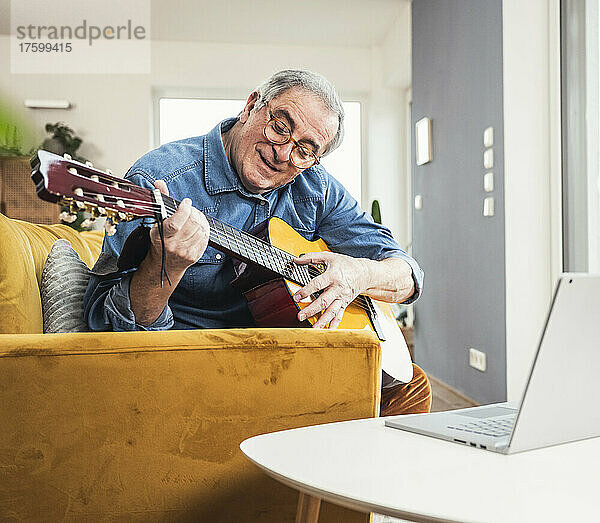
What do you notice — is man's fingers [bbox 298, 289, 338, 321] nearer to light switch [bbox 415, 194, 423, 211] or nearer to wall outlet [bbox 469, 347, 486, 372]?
wall outlet [bbox 469, 347, 486, 372]

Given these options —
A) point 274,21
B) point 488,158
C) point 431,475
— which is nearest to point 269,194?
point 431,475

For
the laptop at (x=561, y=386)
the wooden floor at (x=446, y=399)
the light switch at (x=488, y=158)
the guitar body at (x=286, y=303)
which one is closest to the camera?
the laptop at (x=561, y=386)

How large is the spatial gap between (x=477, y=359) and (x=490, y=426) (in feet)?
9.63

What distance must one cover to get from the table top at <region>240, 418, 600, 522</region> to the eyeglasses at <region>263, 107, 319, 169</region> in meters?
0.87

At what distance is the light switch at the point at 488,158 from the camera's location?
3.44 meters

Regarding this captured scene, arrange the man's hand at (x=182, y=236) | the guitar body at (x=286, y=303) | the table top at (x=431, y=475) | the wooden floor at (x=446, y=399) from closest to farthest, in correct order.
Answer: the table top at (x=431, y=475)
the man's hand at (x=182, y=236)
the guitar body at (x=286, y=303)
the wooden floor at (x=446, y=399)

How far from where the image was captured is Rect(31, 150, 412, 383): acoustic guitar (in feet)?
3.17

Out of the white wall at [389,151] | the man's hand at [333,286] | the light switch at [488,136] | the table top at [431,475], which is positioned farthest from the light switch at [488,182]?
the white wall at [389,151]

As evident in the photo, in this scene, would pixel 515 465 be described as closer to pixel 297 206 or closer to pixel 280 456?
pixel 280 456

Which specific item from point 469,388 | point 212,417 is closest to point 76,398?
point 212,417

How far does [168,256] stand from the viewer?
119 cm

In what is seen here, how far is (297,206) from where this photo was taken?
175cm

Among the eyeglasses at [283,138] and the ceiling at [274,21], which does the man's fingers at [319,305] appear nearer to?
the eyeglasses at [283,138]

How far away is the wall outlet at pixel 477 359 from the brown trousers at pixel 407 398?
203 centimetres
